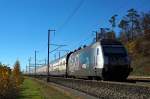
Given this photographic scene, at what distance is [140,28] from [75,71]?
8405 centimetres

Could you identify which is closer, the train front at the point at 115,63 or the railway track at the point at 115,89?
the railway track at the point at 115,89

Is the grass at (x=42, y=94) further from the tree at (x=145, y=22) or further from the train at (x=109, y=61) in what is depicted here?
the tree at (x=145, y=22)

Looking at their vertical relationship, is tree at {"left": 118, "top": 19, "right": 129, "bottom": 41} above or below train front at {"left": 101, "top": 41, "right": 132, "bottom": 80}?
above

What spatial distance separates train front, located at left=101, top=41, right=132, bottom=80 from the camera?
3322cm

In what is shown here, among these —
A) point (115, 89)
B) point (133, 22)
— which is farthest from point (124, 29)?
point (115, 89)

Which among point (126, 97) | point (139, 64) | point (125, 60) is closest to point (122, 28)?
point (139, 64)

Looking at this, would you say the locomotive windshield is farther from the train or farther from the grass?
the grass

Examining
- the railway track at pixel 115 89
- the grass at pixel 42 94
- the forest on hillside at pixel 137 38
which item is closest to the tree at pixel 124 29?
the forest on hillside at pixel 137 38

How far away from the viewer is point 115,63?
109 ft

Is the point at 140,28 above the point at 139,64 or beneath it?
above

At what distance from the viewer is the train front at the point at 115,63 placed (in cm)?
3322

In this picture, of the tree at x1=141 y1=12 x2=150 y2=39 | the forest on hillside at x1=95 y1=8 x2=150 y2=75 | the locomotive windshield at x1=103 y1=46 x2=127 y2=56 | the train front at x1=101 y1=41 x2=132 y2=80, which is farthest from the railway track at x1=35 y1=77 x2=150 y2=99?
the tree at x1=141 y1=12 x2=150 y2=39

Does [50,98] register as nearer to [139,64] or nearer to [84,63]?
[84,63]

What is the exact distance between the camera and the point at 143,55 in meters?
99.4
